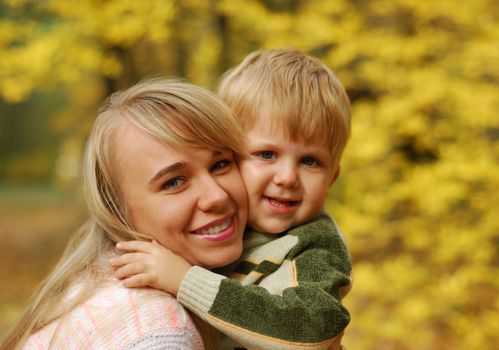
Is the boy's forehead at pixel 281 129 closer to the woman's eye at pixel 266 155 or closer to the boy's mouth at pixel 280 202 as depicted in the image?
the woman's eye at pixel 266 155

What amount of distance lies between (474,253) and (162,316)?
3.22 metres

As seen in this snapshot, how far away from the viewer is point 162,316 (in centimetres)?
154

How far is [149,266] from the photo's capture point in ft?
5.43

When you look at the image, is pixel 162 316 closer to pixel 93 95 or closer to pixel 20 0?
pixel 20 0

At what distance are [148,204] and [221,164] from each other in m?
0.28

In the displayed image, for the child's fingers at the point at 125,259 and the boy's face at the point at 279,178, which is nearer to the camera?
the child's fingers at the point at 125,259

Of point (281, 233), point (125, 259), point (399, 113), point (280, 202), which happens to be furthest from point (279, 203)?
point (399, 113)

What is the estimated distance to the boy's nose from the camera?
1.96 meters

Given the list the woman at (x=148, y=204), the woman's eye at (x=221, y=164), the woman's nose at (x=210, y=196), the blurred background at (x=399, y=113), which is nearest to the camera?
the woman at (x=148, y=204)

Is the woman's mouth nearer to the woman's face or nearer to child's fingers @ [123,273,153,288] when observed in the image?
the woman's face

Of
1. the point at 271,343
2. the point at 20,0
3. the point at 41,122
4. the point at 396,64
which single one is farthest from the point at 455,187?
the point at 41,122

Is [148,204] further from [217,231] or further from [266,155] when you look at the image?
[266,155]

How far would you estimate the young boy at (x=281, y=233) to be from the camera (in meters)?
1.62

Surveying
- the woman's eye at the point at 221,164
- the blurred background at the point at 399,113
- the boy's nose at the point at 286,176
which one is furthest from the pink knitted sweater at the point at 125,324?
the blurred background at the point at 399,113
